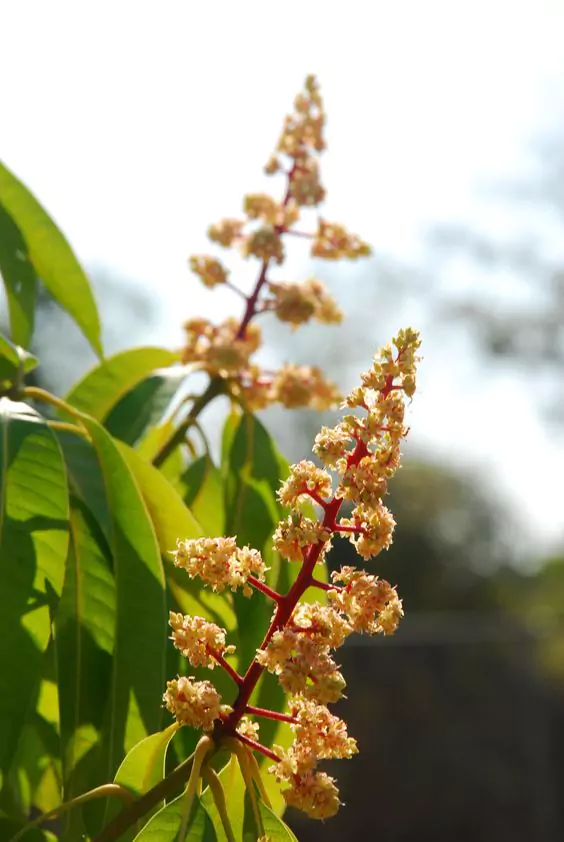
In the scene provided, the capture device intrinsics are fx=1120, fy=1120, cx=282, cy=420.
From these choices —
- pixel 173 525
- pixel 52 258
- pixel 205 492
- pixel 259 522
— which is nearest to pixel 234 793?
pixel 173 525

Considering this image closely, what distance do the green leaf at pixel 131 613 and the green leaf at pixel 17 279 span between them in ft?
0.64

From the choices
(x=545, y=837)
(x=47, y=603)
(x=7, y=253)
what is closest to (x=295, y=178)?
(x=7, y=253)

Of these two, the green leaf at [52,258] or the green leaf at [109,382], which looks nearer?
the green leaf at [52,258]

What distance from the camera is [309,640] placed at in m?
0.65

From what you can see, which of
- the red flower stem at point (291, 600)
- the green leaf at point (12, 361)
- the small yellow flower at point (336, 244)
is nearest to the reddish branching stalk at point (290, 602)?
the red flower stem at point (291, 600)

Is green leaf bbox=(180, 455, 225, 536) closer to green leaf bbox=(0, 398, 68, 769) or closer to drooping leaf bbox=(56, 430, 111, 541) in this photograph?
drooping leaf bbox=(56, 430, 111, 541)

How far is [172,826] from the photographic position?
2.15ft

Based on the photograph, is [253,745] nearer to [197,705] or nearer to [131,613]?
[197,705]

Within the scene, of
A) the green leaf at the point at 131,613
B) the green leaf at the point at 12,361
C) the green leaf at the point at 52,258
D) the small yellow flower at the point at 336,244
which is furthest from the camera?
the small yellow flower at the point at 336,244

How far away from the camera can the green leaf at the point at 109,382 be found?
4.25 feet

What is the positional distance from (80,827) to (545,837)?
703cm

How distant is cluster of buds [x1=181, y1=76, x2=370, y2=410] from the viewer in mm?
1225

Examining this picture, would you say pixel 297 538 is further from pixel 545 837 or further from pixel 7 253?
pixel 545 837

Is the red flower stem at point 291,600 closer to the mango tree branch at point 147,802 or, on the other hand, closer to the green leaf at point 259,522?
the mango tree branch at point 147,802
